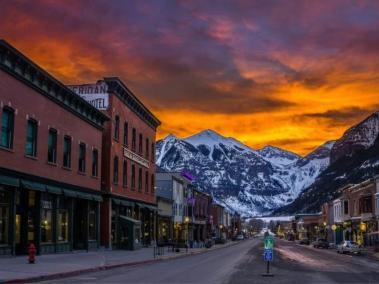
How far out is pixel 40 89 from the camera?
40.1m

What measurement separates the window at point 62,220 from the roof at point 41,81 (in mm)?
6550

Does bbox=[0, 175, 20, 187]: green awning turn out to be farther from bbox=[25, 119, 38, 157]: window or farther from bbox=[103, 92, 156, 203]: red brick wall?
bbox=[103, 92, 156, 203]: red brick wall

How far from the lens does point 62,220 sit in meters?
45.1

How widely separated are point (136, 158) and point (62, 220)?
22.8m

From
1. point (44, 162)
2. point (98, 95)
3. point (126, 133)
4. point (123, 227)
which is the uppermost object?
point (98, 95)

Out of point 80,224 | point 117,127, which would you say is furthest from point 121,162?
point 80,224

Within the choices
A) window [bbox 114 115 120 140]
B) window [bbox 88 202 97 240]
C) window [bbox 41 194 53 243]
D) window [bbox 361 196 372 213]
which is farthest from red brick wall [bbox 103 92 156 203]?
window [bbox 361 196 372 213]

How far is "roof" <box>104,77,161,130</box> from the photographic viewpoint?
56.9 m

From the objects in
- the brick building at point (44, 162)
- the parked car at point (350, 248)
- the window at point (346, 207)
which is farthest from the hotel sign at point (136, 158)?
the window at point (346, 207)

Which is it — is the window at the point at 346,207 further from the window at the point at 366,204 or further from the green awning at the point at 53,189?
the green awning at the point at 53,189

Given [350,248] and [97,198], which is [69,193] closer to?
[97,198]

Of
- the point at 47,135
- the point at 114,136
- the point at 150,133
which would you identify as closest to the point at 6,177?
the point at 47,135

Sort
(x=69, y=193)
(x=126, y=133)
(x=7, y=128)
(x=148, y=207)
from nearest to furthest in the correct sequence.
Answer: (x=7, y=128), (x=69, y=193), (x=126, y=133), (x=148, y=207)

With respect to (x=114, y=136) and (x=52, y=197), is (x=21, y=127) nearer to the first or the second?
(x=52, y=197)
